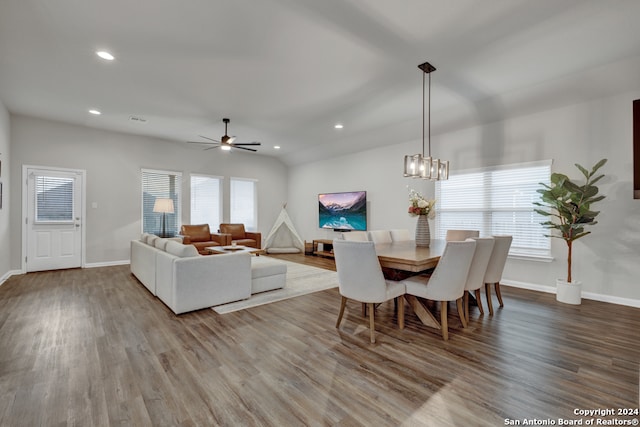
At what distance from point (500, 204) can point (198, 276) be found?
459 cm

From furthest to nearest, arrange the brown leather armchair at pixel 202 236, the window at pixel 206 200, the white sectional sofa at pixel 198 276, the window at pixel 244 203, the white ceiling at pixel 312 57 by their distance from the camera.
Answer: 1. the window at pixel 244 203
2. the window at pixel 206 200
3. the brown leather armchair at pixel 202 236
4. the white sectional sofa at pixel 198 276
5. the white ceiling at pixel 312 57

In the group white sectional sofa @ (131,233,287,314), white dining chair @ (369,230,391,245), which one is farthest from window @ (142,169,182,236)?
white dining chair @ (369,230,391,245)

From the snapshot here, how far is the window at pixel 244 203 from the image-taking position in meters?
7.94

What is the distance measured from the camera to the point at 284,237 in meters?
8.18

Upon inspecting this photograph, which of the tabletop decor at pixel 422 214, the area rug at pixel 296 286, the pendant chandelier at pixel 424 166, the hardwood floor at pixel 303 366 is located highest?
the pendant chandelier at pixel 424 166

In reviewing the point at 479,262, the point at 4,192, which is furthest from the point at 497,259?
the point at 4,192

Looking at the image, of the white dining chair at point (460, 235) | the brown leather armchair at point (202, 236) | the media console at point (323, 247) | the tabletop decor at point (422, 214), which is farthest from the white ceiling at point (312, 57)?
the media console at point (323, 247)

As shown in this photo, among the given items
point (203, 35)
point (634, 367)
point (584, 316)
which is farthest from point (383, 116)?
point (634, 367)

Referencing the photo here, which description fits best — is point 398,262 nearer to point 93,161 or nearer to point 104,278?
point 104,278

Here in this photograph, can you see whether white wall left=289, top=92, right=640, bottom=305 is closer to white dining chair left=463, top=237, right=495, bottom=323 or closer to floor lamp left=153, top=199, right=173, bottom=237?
white dining chair left=463, top=237, right=495, bottom=323

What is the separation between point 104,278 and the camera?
15.8 feet

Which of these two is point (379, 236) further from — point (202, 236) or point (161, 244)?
point (202, 236)

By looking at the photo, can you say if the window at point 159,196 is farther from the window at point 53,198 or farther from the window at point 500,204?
the window at point 500,204

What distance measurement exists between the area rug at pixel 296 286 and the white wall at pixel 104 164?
3497 millimetres
